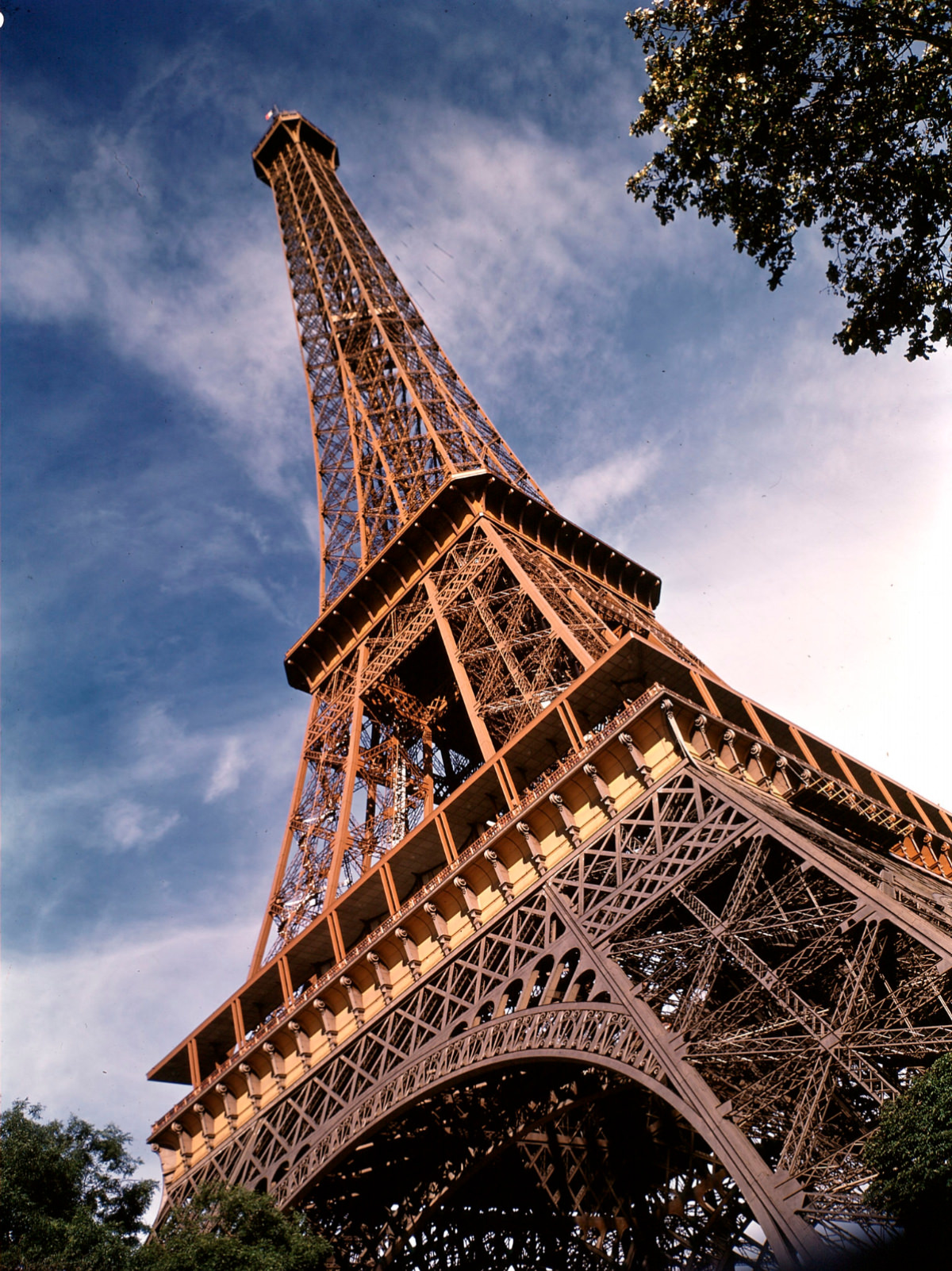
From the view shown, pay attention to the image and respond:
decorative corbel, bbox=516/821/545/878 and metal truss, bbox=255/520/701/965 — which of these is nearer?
decorative corbel, bbox=516/821/545/878

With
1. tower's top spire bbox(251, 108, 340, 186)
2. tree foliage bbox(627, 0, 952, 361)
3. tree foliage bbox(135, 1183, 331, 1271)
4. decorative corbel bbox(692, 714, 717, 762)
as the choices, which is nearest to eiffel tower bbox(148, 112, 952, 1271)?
decorative corbel bbox(692, 714, 717, 762)

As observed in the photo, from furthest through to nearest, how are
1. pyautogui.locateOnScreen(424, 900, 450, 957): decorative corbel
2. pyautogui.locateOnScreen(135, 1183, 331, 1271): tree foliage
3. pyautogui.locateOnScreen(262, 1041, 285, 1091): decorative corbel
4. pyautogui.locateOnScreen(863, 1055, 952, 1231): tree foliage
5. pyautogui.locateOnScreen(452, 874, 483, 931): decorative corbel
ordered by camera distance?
pyautogui.locateOnScreen(262, 1041, 285, 1091): decorative corbel
pyautogui.locateOnScreen(424, 900, 450, 957): decorative corbel
pyautogui.locateOnScreen(452, 874, 483, 931): decorative corbel
pyautogui.locateOnScreen(135, 1183, 331, 1271): tree foliage
pyautogui.locateOnScreen(863, 1055, 952, 1231): tree foliage

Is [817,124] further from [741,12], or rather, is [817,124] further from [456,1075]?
[456,1075]

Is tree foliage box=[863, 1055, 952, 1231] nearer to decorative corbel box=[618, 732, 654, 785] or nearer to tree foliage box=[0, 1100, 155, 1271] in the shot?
decorative corbel box=[618, 732, 654, 785]

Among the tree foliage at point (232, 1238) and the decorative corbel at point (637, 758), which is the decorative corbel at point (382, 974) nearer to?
the tree foliage at point (232, 1238)

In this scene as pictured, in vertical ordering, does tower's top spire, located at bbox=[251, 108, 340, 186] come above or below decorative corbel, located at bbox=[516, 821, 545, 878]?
above

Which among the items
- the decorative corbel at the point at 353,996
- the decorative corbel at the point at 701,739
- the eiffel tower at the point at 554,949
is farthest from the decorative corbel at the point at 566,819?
the decorative corbel at the point at 353,996
